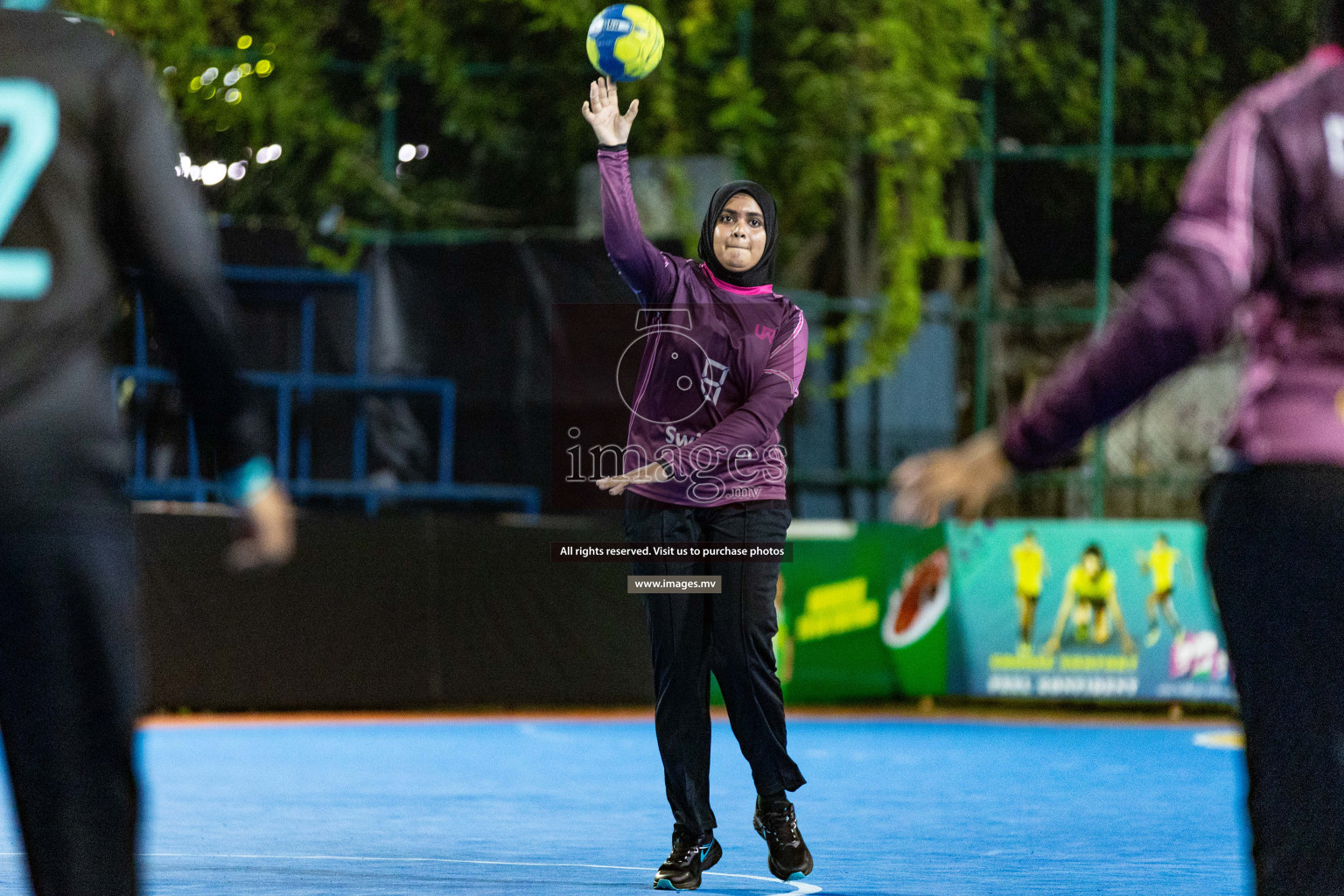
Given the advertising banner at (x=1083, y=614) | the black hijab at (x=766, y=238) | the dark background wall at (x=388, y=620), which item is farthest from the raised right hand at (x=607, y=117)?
the advertising banner at (x=1083, y=614)

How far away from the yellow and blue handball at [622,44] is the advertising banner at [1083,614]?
742 cm

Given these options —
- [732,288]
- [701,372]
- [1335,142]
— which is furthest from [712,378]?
[1335,142]

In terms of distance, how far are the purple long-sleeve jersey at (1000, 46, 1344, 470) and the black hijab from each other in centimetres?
345

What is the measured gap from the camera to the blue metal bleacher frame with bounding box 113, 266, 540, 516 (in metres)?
15.8

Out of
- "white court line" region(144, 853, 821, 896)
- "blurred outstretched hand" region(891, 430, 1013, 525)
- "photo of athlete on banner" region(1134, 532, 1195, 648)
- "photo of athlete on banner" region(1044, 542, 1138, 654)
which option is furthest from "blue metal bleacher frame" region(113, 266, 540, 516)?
"blurred outstretched hand" region(891, 430, 1013, 525)

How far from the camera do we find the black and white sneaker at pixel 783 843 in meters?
6.02

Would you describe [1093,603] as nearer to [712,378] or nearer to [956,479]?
[712,378]

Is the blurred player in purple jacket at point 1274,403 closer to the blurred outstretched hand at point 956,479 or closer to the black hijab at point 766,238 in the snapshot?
the blurred outstretched hand at point 956,479

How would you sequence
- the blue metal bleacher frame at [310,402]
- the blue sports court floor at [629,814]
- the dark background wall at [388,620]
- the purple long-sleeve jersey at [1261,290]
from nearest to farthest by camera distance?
the purple long-sleeve jersey at [1261,290], the blue sports court floor at [629,814], the dark background wall at [388,620], the blue metal bleacher frame at [310,402]

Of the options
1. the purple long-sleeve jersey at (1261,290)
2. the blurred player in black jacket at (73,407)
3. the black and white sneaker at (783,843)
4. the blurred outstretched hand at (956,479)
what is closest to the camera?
the blurred player in black jacket at (73,407)

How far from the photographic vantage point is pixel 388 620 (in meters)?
14.2

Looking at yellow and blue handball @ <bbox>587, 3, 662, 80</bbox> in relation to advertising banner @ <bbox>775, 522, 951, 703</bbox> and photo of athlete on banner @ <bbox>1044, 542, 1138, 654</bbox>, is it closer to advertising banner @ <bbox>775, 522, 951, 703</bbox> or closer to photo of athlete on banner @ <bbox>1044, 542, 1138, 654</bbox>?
advertising banner @ <bbox>775, 522, 951, 703</bbox>

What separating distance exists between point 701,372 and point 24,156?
11.8 ft

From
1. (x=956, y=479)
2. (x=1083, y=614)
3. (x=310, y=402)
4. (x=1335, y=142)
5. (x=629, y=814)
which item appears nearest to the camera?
(x=1335, y=142)
